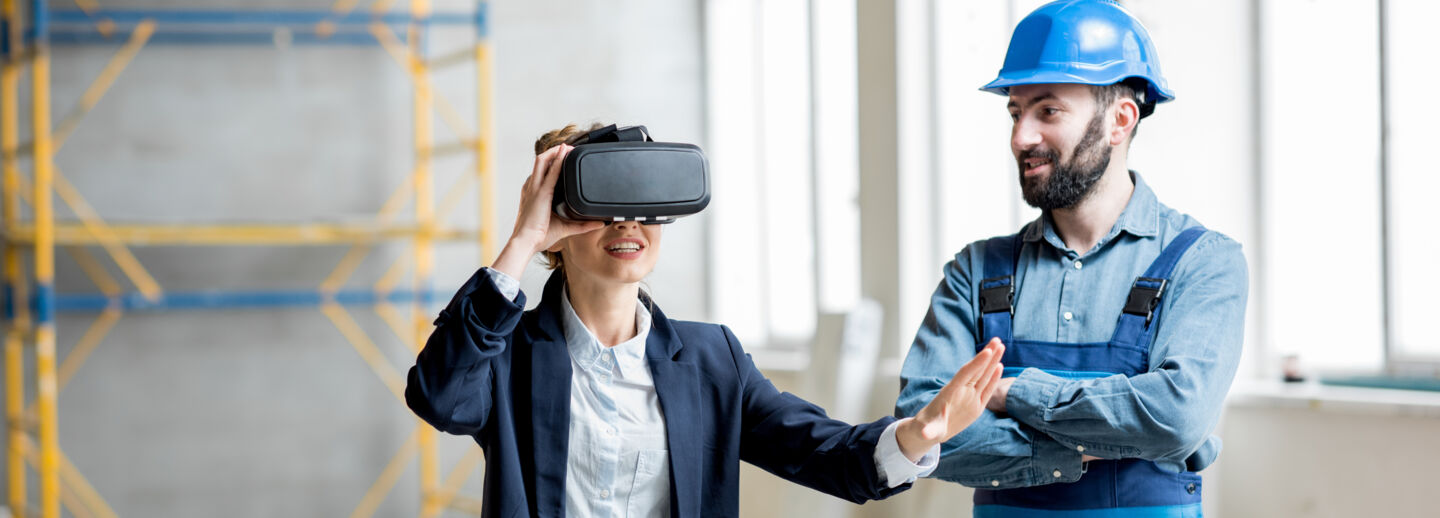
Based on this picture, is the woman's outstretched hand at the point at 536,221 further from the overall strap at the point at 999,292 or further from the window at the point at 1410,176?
the window at the point at 1410,176

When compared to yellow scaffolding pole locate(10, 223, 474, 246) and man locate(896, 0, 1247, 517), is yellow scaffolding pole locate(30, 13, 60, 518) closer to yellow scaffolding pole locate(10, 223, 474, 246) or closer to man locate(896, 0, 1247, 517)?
yellow scaffolding pole locate(10, 223, 474, 246)

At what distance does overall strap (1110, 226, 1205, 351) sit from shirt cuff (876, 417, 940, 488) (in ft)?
1.47

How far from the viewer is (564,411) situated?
143 centimetres

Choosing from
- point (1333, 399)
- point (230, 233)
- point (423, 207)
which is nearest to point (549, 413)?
point (1333, 399)

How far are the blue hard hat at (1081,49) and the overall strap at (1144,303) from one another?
10.0 inches

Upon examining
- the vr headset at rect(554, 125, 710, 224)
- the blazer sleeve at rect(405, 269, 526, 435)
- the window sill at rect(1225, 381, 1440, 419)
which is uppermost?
the vr headset at rect(554, 125, 710, 224)

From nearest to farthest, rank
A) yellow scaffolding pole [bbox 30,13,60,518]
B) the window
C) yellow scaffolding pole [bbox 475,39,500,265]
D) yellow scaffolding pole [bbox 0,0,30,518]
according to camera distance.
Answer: the window, yellow scaffolding pole [bbox 30,13,60,518], yellow scaffolding pole [bbox 0,0,30,518], yellow scaffolding pole [bbox 475,39,500,265]

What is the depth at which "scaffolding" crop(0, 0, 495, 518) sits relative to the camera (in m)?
4.45

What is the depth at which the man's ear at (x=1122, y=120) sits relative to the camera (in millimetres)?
1804

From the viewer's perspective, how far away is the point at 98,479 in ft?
16.7

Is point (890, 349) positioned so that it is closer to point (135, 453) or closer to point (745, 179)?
point (745, 179)

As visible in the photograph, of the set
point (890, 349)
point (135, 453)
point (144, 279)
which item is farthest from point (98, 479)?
point (890, 349)

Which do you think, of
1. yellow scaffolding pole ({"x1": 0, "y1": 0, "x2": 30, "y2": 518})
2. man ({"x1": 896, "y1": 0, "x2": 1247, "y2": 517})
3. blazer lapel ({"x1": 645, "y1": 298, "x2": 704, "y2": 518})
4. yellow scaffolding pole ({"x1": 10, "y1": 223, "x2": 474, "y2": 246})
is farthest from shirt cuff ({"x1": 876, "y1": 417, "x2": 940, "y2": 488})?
yellow scaffolding pole ({"x1": 0, "y1": 0, "x2": 30, "y2": 518})

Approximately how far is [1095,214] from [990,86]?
232 mm
